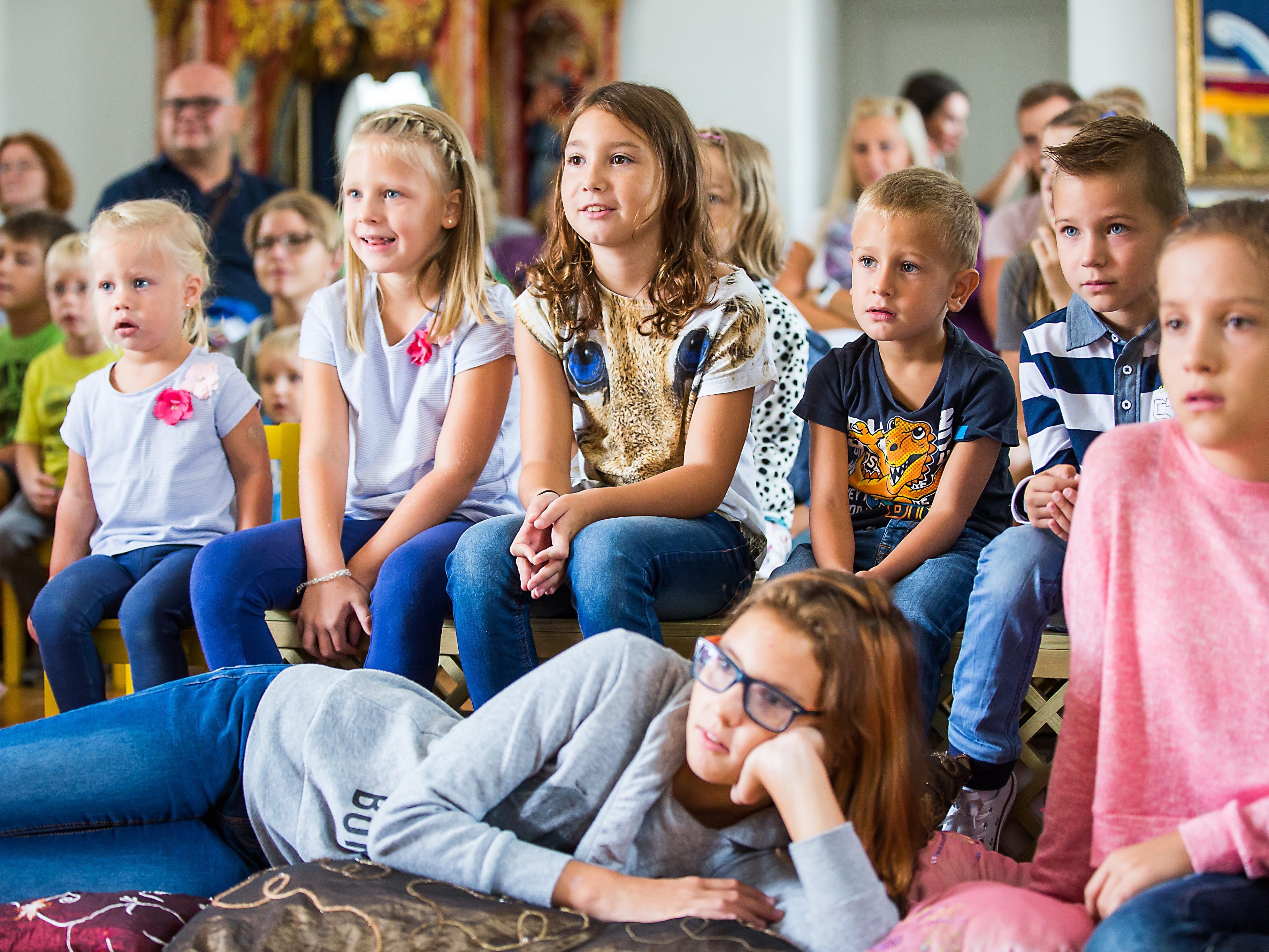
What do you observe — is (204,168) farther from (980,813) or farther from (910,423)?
(980,813)

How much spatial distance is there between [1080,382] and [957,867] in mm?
609

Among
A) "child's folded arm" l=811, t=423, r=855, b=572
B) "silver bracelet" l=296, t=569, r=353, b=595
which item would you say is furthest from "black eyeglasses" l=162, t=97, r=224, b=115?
"child's folded arm" l=811, t=423, r=855, b=572

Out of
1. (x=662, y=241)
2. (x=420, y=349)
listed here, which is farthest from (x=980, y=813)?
(x=420, y=349)

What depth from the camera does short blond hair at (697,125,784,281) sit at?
84.5 inches

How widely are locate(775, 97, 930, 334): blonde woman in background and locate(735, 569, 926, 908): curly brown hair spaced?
5.84 feet

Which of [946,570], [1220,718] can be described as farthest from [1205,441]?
[946,570]

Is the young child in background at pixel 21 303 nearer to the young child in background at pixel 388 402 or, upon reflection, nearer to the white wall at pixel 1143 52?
the young child in background at pixel 388 402

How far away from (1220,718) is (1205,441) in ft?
0.77

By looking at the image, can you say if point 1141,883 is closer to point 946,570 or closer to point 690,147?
point 946,570

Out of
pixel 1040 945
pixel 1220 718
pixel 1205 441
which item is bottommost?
pixel 1040 945

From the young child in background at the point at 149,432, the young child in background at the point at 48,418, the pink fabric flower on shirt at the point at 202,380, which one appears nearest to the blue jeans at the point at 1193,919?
the young child in background at the point at 149,432

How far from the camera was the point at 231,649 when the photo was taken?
1.57m

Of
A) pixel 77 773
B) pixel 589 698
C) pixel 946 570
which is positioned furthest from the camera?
pixel 946 570

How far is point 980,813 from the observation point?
135 cm
